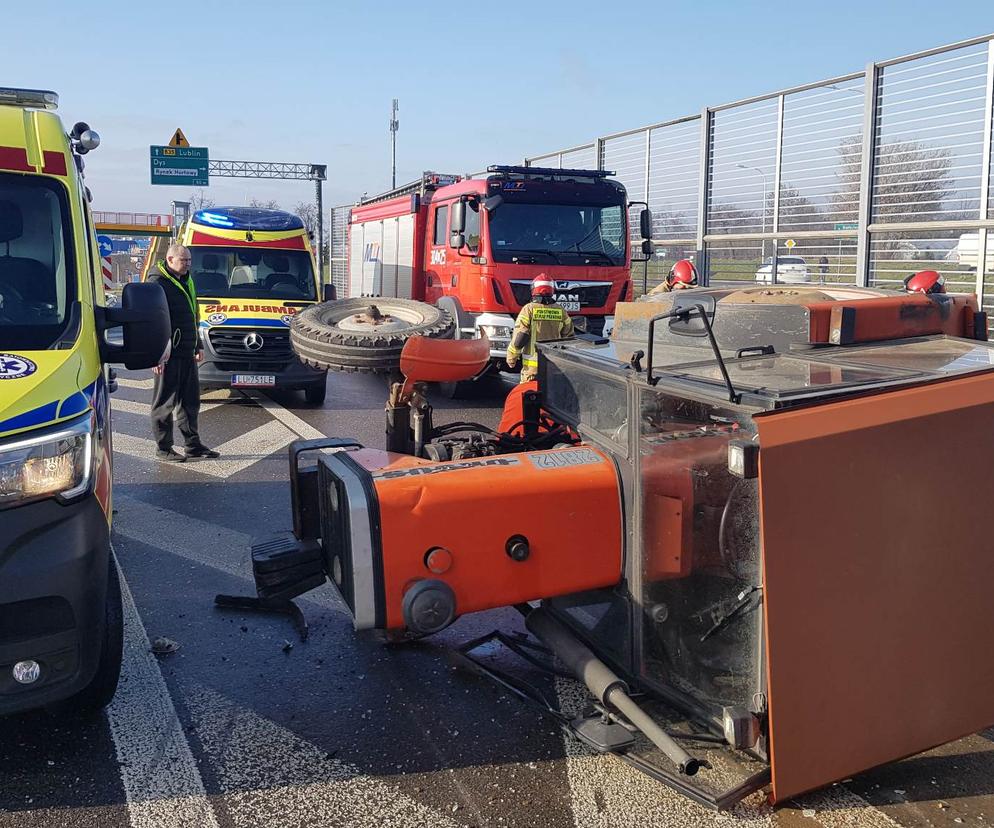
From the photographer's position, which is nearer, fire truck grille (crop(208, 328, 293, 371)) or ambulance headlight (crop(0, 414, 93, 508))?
ambulance headlight (crop(0, 414, 93, 508))

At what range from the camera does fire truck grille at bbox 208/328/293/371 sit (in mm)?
11812

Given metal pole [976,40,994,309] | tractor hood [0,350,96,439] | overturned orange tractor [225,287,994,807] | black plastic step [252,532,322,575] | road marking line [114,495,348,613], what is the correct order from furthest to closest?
metal pole [976,40,994,309]
road marking line [114,495,348,613]
black plastic step [252,532,322,575]
tractor hood [0,350,96,439]
overturned orange tractor [225,287,994,807]

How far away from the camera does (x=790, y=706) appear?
2924 mm

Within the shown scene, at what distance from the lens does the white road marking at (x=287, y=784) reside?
3236 mm

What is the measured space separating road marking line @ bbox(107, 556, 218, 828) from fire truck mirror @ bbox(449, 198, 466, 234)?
9229 millimetres

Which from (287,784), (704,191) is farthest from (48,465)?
(704,191)

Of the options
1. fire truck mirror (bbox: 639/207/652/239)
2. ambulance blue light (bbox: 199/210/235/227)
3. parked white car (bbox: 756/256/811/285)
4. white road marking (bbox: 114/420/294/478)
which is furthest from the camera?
fire truck mirror (bbox: 639/207/652/239)

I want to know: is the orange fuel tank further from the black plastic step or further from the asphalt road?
the asphalt road

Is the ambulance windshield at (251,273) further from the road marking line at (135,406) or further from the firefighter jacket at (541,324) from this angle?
the firefighter jacket at (541,324)

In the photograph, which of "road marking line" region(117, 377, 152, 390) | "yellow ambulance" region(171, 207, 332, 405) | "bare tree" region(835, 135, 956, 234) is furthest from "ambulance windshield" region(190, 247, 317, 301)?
"bare tree" region(835, 135, 956, 234)

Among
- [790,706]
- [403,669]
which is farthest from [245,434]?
[790,706]

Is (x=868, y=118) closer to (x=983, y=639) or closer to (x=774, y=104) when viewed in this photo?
(x=774, y=104)

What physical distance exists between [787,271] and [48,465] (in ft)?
39.4

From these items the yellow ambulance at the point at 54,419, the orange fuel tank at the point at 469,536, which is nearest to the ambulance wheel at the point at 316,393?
the yellow ambulance at the point at 54,419
